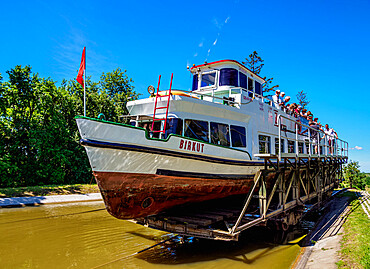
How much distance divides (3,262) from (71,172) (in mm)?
16745

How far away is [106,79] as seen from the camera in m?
29.9

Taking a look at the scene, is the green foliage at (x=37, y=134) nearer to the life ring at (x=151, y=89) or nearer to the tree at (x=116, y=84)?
the tree at (x=116, y=84)

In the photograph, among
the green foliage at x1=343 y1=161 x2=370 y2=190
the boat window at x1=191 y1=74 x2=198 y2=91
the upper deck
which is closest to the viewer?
the upper deck

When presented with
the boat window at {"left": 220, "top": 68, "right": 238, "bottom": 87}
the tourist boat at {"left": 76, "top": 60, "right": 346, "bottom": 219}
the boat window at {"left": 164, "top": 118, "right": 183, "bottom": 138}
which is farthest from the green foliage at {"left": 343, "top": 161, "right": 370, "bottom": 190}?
the boat window at {"left": 164, "top": 118, "right": 183, "bottom": 138}

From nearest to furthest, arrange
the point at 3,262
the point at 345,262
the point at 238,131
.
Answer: the point at 345,262, the point at 3,262, the point at 238,131

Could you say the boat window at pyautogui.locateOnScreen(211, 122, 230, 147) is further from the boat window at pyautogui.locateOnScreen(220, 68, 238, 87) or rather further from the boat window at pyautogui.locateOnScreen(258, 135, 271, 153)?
the boat window at pyautogui.locateOnScreen(220, 68, 238, 87)

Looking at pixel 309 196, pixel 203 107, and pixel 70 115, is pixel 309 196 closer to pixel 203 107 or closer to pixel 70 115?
pixel 203 107

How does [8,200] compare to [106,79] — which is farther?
[106,79]

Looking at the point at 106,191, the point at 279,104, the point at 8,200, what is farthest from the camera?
the point at 8,200

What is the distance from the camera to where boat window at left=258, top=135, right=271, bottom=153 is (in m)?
9.38

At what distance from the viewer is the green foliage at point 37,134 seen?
720 inches

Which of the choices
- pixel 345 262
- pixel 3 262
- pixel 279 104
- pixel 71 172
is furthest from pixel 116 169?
pixel 71 172

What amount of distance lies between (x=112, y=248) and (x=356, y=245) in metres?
6.86

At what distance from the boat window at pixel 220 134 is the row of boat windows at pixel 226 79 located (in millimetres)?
2228
